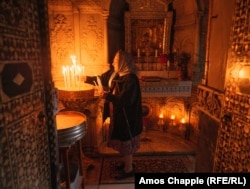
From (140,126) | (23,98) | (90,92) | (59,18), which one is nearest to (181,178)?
(23,98)

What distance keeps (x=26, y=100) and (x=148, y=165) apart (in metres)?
2.81

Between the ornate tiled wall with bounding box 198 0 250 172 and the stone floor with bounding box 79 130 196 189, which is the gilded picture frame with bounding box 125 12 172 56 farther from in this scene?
the ornate tiled wall with bounding box 198 0 250 172

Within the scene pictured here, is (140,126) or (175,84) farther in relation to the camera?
(175,84)

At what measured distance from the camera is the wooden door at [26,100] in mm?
928

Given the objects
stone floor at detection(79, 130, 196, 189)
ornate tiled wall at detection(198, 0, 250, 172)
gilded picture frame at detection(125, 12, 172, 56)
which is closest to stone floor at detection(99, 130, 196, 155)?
stone floor at detection(79, 130, 196, 189)

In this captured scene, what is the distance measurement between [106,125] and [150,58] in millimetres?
1862

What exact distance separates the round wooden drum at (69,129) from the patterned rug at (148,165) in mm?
1382

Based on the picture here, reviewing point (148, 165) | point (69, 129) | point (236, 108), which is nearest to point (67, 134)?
point (69, 129)

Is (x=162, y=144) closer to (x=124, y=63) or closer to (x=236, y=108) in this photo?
(x=124, y=63)

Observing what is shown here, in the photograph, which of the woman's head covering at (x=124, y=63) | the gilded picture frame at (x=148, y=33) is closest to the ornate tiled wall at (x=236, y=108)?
the woman's head covering at (x=124, y=63)

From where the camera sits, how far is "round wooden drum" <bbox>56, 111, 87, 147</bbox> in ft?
5.81

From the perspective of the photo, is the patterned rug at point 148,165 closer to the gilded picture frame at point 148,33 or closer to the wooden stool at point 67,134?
the wooden stool at point 67,134

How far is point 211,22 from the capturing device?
199 centimetres

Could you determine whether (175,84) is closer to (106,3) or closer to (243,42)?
(106,3)
